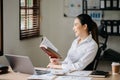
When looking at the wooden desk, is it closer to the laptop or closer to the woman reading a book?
the laptop

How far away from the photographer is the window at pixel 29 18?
172 inches

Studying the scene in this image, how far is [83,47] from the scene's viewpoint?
3.06 metres

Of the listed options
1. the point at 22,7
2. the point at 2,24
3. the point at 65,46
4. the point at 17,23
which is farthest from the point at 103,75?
the point at 65,46

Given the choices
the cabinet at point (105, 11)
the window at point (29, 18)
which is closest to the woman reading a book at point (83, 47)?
the window at point (29, 18)

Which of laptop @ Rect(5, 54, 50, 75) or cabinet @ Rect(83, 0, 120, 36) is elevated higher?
cabinet @ Rect(83, 0, 120, 36)

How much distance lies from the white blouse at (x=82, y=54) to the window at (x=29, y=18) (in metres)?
1.37

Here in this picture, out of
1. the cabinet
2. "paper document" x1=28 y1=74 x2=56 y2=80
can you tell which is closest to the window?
the cabinet

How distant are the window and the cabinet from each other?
0.93 meters

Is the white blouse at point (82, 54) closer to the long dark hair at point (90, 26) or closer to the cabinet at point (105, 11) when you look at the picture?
the long dark hair at point (90, 26)

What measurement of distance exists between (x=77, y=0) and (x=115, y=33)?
983 millimetres

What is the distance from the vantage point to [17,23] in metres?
4.09

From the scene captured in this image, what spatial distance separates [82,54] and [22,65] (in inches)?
28.0

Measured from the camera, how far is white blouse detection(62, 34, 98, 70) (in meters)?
2.91

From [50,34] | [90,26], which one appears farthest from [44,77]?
[50,34]
